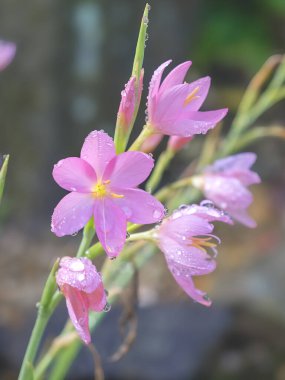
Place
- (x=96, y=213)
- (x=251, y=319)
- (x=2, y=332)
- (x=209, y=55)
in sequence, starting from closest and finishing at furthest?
(x=96, y=213) → (x=2, y=332) → (x=251, y=319) → (x=209, y=55)

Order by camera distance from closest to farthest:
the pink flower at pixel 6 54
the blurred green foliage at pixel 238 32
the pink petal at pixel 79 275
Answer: the pink petal at pixel 79 275
the pink flower at pixel 6 54
the blurred green foliage at pixel 238 32

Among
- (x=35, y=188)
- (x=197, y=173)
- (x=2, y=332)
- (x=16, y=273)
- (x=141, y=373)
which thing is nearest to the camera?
(x=197, y=173)

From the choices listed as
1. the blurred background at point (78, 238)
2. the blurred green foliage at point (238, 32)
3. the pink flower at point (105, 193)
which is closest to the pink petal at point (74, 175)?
the pink flower at point (105, 193)

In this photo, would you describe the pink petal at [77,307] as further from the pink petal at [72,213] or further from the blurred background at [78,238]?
the blurred background at [78,238]

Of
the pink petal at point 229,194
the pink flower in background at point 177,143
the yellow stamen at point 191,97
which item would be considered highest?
the yellow stamen at point 191,97

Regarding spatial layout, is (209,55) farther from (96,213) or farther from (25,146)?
(96,213)

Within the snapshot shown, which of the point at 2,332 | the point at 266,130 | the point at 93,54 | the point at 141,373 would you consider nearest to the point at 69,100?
the point at 93,54

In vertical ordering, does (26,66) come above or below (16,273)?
above
